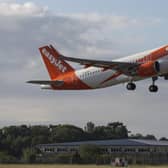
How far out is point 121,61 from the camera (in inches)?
3354

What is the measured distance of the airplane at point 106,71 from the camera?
8181 cm

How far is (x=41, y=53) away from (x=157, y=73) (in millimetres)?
22617

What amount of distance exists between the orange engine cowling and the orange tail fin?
46.8 ft

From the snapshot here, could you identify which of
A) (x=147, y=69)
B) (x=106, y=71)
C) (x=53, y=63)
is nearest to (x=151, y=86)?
(x=106, y=71)

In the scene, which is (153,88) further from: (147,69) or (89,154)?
(89,154)

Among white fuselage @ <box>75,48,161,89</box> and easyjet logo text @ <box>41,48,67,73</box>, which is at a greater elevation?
easyjet logo text @ <box>41,48,67,73</box>

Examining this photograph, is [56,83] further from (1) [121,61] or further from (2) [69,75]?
(1) [121,61]

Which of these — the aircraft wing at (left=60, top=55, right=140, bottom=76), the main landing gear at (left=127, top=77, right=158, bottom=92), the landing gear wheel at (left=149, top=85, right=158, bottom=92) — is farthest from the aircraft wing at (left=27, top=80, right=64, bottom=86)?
the landing gear wheel at (left=149, top=85, right=158, bottom=92)

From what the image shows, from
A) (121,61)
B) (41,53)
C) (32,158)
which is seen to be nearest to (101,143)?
(32,158)

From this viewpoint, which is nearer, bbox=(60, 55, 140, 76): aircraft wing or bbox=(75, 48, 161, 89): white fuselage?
bbox=(60, 55, 140, 76): aircraft wing

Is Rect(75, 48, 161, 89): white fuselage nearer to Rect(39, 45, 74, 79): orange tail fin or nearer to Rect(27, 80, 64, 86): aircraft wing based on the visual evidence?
Rect(27, 80, 64, 86): aircraft wing

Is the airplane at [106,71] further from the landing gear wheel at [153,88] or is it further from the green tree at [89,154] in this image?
the green tree at [89,154]

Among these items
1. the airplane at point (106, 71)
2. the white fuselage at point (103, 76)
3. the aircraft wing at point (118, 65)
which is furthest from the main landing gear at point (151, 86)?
the aircraft wing at point (118, 65)

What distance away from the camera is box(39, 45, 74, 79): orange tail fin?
9588 cm
